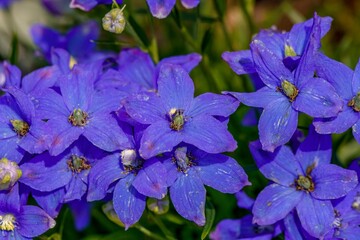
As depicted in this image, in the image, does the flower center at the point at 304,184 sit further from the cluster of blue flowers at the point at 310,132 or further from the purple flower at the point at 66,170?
the purple flower at the point at 66,170

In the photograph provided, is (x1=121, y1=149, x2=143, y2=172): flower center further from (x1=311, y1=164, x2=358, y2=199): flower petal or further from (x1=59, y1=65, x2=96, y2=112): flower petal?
(x1=311, y1=164, x2=358, y2=199): flower petal

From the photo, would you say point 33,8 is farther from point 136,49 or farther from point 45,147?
point 45,147

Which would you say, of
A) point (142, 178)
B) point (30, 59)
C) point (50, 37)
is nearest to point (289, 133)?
point (142, 178)

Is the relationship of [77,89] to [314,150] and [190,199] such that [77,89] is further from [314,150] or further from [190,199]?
[314,150]

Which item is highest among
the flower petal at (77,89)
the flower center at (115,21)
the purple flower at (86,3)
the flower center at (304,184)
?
the flower center at (115,21)

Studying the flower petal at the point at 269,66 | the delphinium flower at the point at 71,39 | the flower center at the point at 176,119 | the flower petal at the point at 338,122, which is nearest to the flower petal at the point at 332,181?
the flower petal at the point at 338,122

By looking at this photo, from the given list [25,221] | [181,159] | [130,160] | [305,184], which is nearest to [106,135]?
[130,160]

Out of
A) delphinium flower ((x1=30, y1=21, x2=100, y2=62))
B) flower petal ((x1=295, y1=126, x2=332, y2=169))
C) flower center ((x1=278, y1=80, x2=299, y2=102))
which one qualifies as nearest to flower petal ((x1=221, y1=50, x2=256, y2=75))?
flower center ((x1=278, y1=80, x2=299, y2=102))

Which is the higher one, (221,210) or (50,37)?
(50,37)
